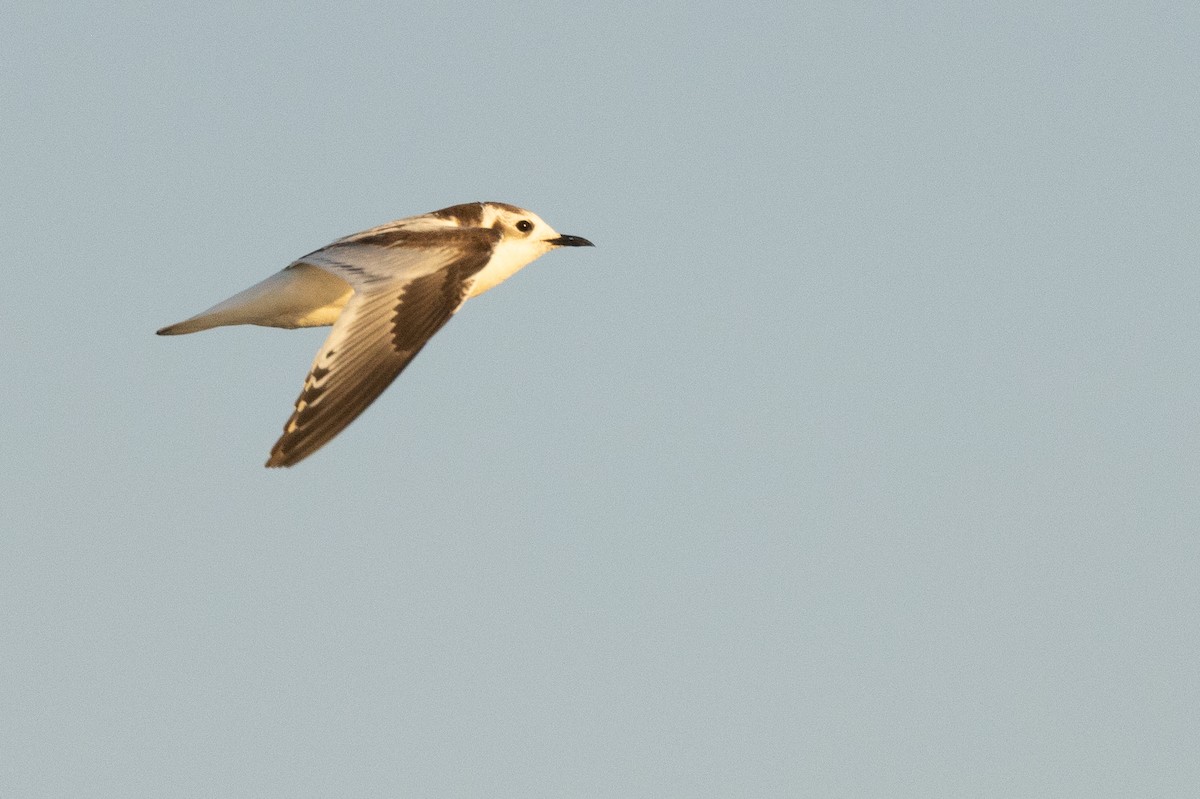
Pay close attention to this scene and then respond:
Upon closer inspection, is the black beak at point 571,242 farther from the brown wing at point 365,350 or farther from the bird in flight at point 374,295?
the brown wing at point 365,350

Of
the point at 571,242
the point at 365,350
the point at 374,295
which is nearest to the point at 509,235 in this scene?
the point at 571,242

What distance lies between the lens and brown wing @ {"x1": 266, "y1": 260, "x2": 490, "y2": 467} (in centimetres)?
1428

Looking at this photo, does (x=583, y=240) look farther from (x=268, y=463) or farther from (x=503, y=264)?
(x=268, y=463)

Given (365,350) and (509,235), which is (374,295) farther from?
(509,235)

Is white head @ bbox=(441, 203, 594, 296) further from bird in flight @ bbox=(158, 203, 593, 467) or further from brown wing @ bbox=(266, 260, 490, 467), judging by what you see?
brown wing @ bbox=(266, 260, 490, 467)

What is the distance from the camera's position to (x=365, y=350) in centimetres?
1529

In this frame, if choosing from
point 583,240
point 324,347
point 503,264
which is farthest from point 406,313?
point 583,240

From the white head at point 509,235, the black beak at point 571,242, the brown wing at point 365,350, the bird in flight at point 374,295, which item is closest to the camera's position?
the brown wing at point 365,350

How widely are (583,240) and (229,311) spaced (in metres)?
5.00

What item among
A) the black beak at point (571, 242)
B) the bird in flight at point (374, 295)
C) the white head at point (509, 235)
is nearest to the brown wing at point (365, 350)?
the bird in flight at point (374, 295)

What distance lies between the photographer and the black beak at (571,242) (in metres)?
21.3

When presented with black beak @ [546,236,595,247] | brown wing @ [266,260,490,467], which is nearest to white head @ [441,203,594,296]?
black beak @ [546,236,595,247]

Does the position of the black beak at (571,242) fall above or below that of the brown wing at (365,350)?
above

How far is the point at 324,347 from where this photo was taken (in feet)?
49.2
